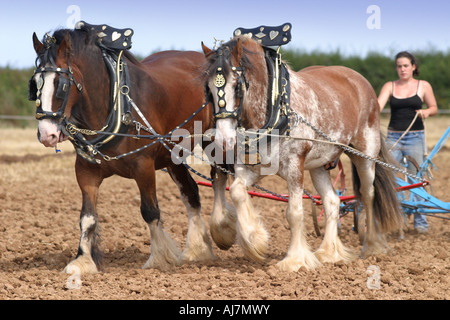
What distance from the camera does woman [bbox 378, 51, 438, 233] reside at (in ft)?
22.9

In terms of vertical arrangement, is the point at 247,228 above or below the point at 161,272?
above

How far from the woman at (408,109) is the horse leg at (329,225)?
1.53 metres

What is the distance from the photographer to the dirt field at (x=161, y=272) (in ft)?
14.0

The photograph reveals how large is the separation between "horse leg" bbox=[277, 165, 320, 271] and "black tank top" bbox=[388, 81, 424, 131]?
103 inches

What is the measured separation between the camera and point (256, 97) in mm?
4699

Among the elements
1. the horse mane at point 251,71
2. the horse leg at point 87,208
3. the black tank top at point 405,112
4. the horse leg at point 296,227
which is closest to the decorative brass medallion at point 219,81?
the horse mane at point 251,71

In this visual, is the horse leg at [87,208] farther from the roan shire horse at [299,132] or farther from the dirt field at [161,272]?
the roan shire horse at [299,132]

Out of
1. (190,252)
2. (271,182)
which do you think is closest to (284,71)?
(190,252)

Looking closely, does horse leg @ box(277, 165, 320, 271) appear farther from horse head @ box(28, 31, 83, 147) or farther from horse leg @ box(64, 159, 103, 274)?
horse head @ box(28, 31, 83, 147)

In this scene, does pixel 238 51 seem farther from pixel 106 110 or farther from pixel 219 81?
pixel 106 110

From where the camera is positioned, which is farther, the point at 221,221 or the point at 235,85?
the point at 221,221

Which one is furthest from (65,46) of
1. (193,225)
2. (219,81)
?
(193,225)

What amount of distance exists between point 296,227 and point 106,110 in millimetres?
1736
